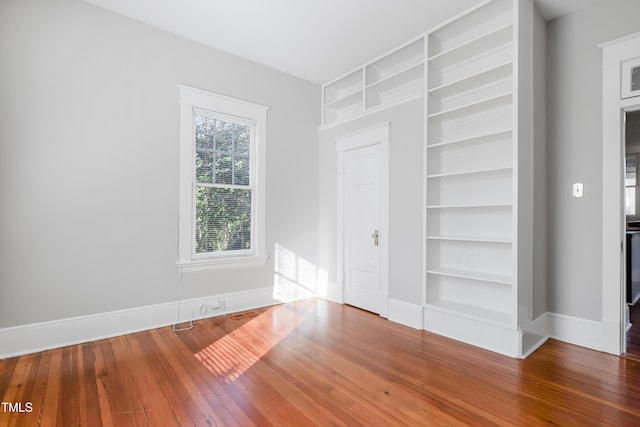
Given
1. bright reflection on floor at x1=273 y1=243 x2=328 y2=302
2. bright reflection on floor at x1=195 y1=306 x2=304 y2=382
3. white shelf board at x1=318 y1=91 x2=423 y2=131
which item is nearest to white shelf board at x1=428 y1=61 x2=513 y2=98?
white shelf board at x1=318 y1=91 x2=423 y2=131

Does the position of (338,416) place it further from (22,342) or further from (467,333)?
(22,342)

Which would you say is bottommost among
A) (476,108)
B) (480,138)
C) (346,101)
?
(480,138)

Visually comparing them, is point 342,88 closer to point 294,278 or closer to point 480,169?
point 480,169

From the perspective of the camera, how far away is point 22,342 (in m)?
2.72

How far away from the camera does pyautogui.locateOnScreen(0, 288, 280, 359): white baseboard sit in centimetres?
271

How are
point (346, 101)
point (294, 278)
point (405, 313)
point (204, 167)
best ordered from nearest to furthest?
point (405, 313) < point (204, 167) < point (294, 278) < point (346, 101)

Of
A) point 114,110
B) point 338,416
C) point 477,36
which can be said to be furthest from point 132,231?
point 477,36

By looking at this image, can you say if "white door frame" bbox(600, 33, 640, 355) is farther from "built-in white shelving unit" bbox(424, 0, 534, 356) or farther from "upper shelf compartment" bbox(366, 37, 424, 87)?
"upper shelf compartment" bbox(366, 37, 424, 87)

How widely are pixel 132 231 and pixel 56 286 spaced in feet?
2.47

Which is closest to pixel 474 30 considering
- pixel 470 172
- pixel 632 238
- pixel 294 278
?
pixel 470 172

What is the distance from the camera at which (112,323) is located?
312 cm

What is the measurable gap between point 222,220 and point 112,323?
1487 mm

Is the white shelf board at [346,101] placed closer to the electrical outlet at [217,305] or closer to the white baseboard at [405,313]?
the white baseboard at [405,313]

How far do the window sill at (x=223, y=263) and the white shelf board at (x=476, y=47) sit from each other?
9.85 feet
